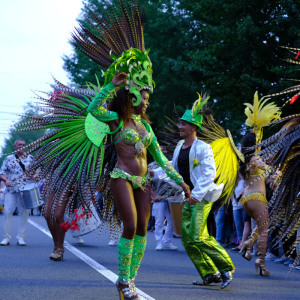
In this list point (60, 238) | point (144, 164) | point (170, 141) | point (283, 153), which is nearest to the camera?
point (283, 153)

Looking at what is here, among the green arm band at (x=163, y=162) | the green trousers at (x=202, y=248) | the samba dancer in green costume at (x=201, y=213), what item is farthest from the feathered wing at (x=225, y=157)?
the green arm band at (x=163, y=162)

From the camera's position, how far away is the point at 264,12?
17.3 metres

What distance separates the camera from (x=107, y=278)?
7625 mm

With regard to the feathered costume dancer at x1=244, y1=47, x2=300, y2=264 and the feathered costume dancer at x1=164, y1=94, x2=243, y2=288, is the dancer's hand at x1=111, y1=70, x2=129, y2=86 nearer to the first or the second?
the feathered costume dancer at x1=164, y1=94, x2=243, y2=288

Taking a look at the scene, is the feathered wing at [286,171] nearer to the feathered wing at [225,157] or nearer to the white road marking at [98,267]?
the white road marking at [98,267]

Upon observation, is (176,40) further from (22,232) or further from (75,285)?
(75,285)

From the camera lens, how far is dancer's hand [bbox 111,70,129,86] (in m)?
5.87

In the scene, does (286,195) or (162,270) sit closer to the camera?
(286,195)

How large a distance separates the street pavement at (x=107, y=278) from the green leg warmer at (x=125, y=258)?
530 millimetres

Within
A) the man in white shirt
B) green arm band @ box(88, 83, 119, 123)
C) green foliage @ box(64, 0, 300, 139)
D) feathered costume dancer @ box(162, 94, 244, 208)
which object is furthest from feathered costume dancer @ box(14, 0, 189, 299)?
green foliage @ box(64, 0, 300, 139)

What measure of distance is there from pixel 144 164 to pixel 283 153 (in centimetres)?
254

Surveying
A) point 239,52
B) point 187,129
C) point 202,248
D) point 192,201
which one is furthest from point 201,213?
point 239,52

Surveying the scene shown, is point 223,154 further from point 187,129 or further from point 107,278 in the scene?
point 107,278

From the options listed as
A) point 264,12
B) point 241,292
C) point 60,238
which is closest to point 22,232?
point 60,238
